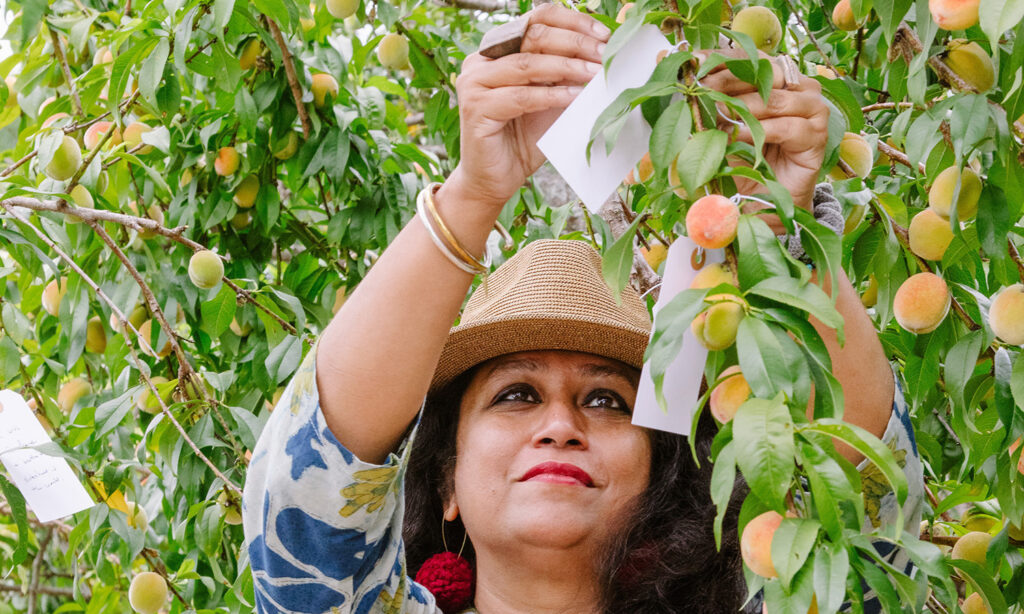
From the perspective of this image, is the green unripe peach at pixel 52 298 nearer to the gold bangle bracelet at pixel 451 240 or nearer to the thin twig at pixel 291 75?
the thin twig at pixel 291 75

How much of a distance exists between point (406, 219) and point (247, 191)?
321 millimetres

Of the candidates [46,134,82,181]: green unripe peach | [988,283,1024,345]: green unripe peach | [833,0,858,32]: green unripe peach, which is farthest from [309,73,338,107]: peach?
[988,283,1024,345]: green unripe peach

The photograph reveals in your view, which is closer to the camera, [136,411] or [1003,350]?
[1003,350]

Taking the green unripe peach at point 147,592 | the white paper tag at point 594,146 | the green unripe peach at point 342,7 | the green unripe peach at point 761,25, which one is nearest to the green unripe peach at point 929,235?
the green unripe peach at point 761,25

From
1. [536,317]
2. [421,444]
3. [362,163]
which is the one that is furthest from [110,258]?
[536,317]

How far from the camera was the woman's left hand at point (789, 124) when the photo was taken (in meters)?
1.02

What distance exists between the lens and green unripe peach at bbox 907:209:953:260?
116 cm

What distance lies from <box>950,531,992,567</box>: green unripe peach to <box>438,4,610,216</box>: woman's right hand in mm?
854

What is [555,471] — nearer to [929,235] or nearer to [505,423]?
[505,423]

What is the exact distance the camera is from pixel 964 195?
3.45 ft

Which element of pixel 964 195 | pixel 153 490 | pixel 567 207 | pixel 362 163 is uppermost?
pixel 964 195

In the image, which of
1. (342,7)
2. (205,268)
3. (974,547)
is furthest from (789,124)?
(342,7)

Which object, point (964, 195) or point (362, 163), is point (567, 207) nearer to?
point (362, 163)

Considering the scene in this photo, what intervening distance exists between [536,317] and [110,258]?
989 mm
